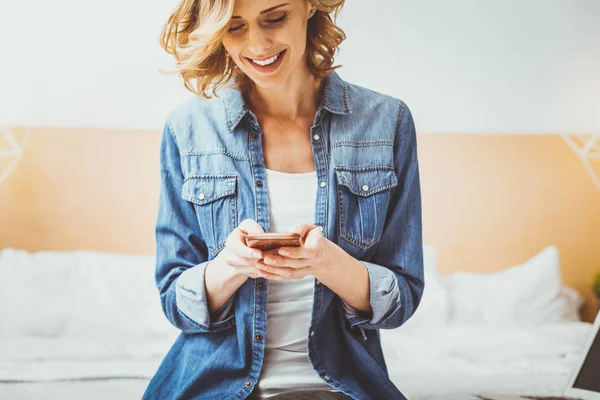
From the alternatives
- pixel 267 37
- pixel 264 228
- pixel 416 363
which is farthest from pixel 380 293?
pixel 416 363

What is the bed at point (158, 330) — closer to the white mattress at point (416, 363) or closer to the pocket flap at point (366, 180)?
the white mattress at point (416, 363)

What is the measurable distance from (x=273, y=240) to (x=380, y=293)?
0.26 metres

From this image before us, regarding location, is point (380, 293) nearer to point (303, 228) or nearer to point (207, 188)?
point (303, 228)

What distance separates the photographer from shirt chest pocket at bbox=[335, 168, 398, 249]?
4.00 ft

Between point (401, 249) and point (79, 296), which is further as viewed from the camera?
point (79, 296)

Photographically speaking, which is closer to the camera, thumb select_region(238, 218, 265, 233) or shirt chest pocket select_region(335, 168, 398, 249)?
thumb select_region(238, 218, 265, 233)

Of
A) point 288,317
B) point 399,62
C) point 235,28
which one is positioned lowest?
point 288,317

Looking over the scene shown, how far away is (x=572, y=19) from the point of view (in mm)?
2379

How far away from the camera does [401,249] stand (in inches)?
49.3

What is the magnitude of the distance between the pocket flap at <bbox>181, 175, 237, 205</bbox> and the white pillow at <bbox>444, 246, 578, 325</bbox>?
4.14ft

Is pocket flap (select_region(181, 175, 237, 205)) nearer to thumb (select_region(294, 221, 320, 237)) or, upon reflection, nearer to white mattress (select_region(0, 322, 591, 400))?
thumb (select_region(294, 221, 320, 237))

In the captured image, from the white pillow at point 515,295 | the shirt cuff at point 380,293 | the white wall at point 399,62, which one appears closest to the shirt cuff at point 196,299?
the shirt cuff at point 380,293

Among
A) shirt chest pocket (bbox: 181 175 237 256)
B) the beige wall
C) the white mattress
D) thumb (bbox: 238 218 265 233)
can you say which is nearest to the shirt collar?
shirt chest pocket (bbox: 181 175 237 256)

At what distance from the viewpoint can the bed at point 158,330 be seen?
1901 millimetres
